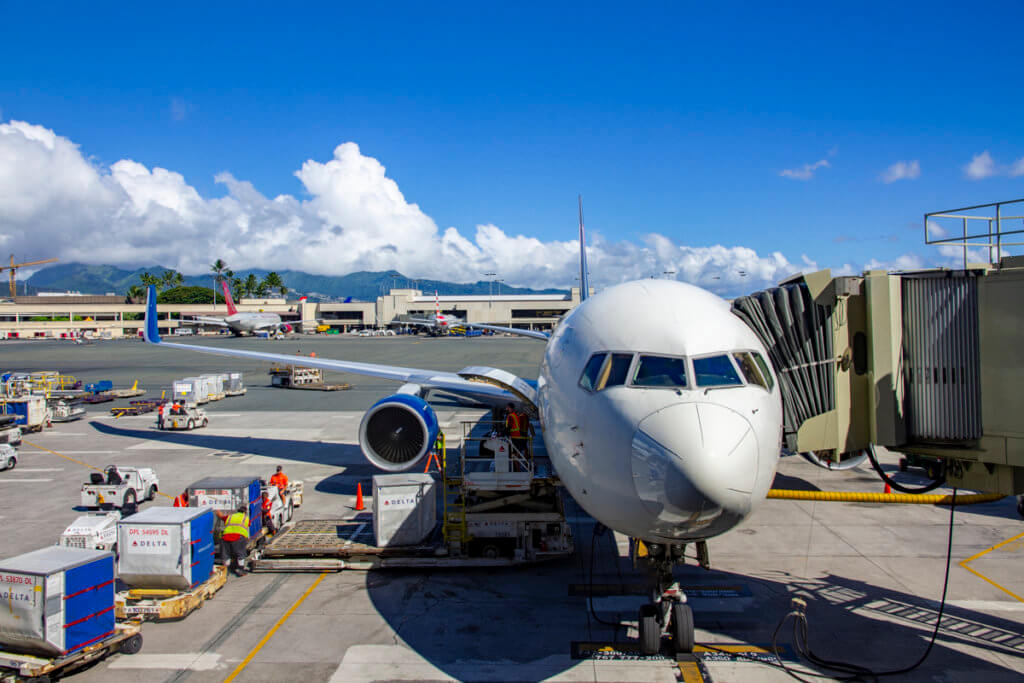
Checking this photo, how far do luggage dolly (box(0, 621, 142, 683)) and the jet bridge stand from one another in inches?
371

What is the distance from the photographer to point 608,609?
10.2 metres

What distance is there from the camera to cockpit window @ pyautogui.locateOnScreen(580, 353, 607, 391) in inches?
267

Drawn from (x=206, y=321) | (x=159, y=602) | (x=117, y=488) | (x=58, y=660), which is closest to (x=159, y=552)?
(x=159, y=602)

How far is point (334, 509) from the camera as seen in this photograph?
15.7 meters

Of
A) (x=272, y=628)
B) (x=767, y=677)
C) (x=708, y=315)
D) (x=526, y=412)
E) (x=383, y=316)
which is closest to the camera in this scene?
(x=708, y=315)

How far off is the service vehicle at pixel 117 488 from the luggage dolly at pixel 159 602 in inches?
228

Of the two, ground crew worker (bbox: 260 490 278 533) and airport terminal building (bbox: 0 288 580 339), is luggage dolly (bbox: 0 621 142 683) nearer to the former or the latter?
ground crew worker (bbox: 260 490 278 533)

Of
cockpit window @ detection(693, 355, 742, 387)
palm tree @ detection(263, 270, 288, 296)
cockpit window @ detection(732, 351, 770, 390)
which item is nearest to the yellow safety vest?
cockpit window @ detection(693, 355, 742, 387)

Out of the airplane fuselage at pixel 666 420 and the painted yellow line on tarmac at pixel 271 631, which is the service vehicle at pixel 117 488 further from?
the airplane fuselage at pixel 666 420

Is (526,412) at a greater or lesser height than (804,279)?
lesser

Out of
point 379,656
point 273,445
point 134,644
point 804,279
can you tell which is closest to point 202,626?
point 134,644

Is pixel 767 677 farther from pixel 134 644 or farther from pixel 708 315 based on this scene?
Answer: pixel 134 644

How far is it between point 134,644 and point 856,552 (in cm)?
1284

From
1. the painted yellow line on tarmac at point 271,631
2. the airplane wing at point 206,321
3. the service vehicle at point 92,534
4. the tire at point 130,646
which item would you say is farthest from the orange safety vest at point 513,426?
the airplane wing at point 206,321
